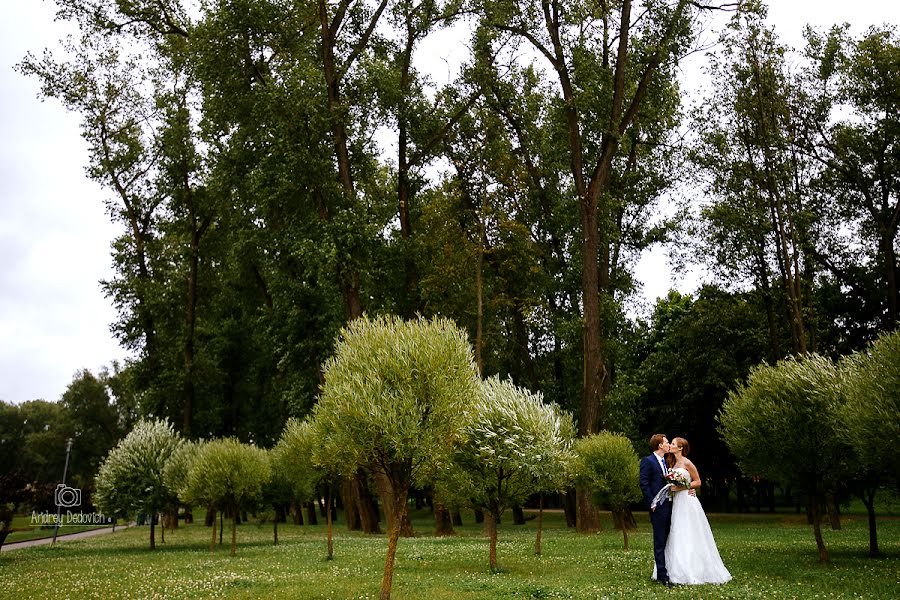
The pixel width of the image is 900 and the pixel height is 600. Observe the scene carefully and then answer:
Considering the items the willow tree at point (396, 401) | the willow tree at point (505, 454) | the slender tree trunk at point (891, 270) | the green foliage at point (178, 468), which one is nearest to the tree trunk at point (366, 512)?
the green foliage at point (178, 468)

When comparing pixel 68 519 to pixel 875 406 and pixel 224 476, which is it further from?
pixel 875 406

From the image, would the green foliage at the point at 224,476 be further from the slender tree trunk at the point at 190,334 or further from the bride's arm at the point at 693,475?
the bride's arm at the point at 693,475

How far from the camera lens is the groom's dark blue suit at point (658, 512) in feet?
48.1

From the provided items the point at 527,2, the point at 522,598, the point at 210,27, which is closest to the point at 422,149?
the point at 527,2

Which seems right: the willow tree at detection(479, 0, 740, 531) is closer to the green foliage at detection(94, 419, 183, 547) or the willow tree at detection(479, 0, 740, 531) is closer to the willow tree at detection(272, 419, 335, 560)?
the willow tree at detection(272, 419, 335, 560)

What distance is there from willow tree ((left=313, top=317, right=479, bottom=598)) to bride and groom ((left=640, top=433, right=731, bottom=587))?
4.75 meters

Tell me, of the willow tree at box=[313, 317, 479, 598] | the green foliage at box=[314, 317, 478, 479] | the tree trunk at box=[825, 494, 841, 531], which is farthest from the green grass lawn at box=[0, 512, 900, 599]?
the tree trunk at box=[825, 494, 841, 531]

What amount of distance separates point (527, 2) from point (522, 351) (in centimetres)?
1768

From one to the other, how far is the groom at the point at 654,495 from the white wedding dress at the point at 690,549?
0.47 ft

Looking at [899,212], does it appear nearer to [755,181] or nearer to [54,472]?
[755,181]

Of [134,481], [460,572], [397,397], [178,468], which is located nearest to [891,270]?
[460,572]

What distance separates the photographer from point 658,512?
48.2 feet

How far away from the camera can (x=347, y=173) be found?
97.7ft

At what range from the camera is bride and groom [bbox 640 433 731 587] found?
1434 cm
